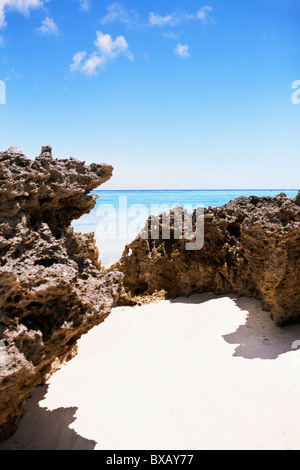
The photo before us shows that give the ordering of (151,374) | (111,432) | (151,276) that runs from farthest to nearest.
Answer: (151,276)
(151,374)
(111,432)

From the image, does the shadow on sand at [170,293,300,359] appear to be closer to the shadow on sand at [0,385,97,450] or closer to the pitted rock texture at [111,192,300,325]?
the pitted rock texture at [111,192,300,325]

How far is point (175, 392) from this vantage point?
347 cm

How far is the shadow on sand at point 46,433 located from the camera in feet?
9.10

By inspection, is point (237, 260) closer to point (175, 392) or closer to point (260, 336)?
point (260, 336)

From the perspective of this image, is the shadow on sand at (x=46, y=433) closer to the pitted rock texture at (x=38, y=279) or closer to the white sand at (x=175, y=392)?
the white sand at (x=175, y=392)

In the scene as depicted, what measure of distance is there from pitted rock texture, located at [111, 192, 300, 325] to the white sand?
74 centimetres

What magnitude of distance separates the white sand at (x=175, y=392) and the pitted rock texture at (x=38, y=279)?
59 centimetres

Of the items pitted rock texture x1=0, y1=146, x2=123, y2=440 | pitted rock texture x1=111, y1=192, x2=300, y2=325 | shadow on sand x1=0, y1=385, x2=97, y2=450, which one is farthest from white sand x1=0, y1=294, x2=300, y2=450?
pitted rock texture x1=111, y1=192, x2=300, y2=325

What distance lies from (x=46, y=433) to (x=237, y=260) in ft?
14.6
